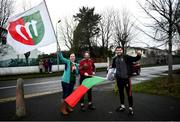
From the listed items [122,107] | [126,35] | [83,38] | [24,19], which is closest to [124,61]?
[122,107]

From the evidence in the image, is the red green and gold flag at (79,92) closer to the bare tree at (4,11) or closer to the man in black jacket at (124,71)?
the man in black jacket at (124,71)

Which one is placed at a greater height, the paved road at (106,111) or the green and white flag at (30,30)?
the green and white flag at (30,30)

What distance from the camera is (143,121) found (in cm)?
580

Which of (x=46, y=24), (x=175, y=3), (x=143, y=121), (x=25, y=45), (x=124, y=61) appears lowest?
(x=143, y=121)

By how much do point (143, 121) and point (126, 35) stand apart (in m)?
40.4

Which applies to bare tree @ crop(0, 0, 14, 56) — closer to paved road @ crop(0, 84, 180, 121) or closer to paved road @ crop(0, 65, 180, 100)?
paved road @ crop(0, 65, 180, 100)

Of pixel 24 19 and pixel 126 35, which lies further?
pixel 126 35

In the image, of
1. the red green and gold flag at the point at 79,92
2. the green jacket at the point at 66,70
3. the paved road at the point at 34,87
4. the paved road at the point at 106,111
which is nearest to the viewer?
the paved road at the point at 106,111

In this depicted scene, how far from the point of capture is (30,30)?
6.64 meters

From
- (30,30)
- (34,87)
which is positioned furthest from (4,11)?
(30,30)

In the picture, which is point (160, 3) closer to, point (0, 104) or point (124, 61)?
point (124, 61)

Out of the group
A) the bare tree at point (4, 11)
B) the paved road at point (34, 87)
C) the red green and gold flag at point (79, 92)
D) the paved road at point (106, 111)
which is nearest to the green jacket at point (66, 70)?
the red green and gold flag at point (79, 92)

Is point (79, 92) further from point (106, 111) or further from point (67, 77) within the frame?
point (106, 111)

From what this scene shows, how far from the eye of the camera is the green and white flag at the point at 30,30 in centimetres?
632
